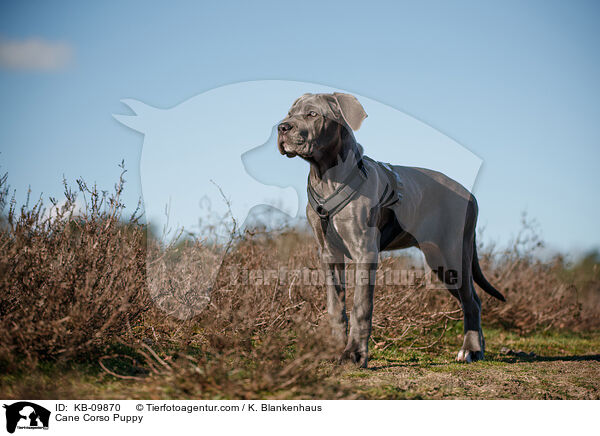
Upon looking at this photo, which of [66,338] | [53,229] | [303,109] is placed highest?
[303,109]

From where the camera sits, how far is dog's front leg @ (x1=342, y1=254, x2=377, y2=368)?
422 cm

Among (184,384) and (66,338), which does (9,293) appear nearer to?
(66,338)

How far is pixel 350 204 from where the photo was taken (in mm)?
4352

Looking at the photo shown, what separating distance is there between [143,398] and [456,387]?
2.31 meters

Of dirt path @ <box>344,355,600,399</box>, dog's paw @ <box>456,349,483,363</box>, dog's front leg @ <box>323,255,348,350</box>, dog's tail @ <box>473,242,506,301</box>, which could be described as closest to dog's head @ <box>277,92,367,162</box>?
dog's front leg @ <box>323,255,348,350</box>

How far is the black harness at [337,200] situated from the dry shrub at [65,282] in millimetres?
1627

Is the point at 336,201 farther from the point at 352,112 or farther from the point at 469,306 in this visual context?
the point at 469,306

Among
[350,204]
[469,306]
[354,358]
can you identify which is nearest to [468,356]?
[469,306]

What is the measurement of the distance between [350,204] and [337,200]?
12 centimetres

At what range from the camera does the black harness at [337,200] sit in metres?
4.36

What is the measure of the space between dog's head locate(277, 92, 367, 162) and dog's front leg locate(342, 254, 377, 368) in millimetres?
1078

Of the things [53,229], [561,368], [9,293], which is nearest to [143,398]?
[9,293]
